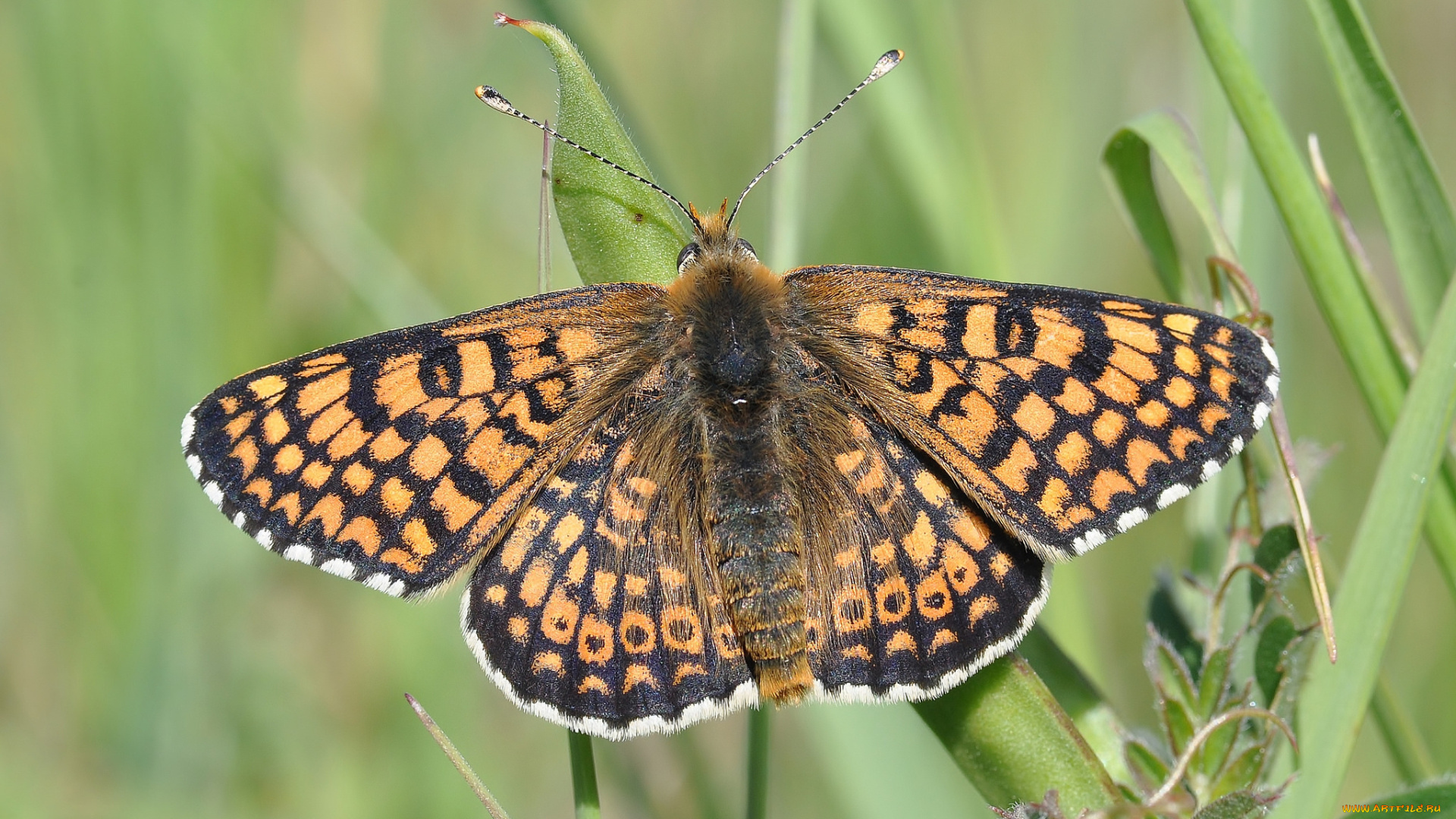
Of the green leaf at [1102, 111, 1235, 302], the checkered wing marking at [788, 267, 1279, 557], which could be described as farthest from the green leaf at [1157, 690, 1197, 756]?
the green leaf at [1102, 111, 1235, 302]

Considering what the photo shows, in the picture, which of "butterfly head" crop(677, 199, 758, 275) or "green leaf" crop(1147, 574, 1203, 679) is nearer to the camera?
"green leaf" crop(1147, 574, 1203, 679)

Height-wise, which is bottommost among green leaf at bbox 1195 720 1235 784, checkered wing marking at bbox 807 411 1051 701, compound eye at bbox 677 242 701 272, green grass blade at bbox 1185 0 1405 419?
green leaf at bbox 1195 720 1235 784

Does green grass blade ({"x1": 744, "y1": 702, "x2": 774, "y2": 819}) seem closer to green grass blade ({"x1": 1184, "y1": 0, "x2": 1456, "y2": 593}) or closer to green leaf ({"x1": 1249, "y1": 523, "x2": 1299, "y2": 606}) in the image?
green leaf ({"x1": 1249, "y1": 523, "x2": 1299, "y2": 606})

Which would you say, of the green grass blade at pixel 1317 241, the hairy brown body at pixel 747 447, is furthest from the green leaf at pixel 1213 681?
the hairy brown body at pixel 747 447

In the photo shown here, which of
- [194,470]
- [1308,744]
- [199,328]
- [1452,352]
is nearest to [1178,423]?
[1452,352]

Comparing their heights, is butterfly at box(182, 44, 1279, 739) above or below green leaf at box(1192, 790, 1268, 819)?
above

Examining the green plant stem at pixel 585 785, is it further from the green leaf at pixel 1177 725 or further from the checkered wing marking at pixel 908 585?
the green leaf at pixel 1177 725

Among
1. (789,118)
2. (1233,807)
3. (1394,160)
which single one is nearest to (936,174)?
(789,118)
